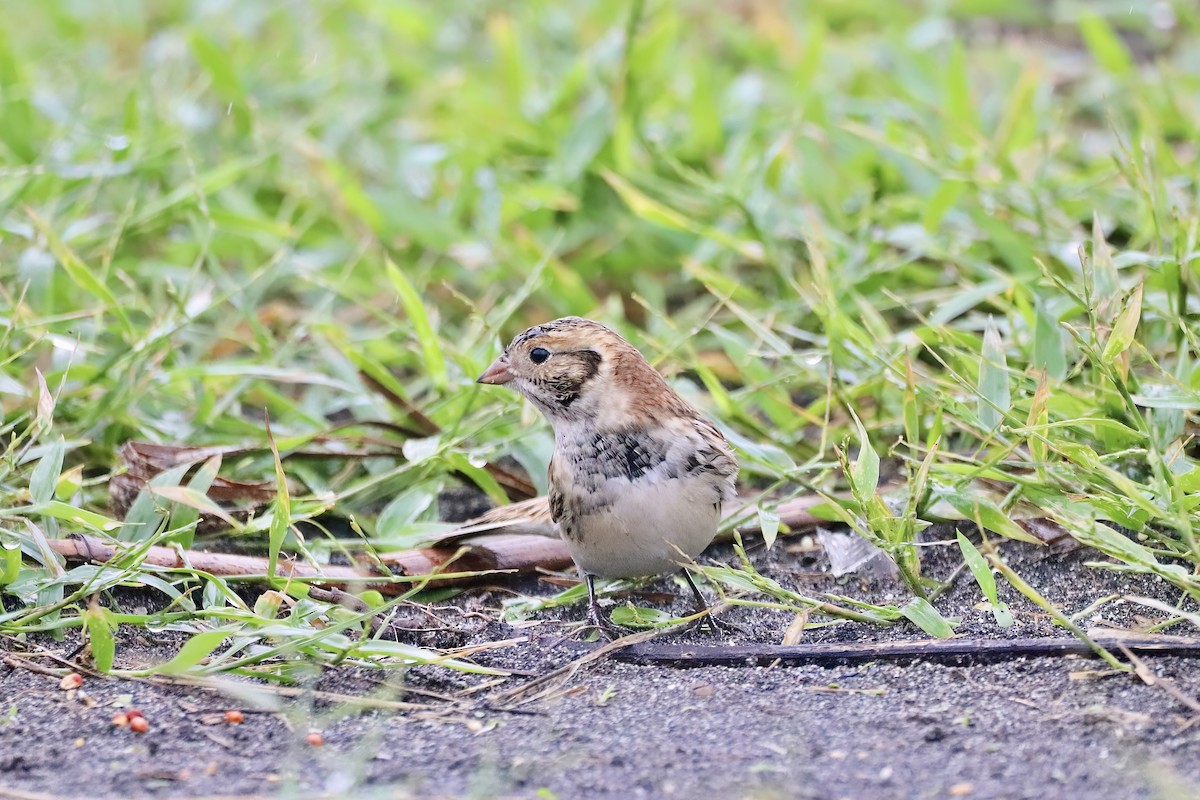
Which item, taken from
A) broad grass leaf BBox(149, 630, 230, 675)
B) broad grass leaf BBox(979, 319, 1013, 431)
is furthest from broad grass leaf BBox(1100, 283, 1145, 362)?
broad grass leaf BBox(149, 630, 230, 675)

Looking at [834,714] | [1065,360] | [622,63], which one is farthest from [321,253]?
[834,714]

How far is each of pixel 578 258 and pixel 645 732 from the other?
110 inches

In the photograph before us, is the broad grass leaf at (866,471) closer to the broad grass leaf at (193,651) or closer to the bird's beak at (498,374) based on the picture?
the bird's beak at (498,374)

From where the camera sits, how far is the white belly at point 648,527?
10.7ft

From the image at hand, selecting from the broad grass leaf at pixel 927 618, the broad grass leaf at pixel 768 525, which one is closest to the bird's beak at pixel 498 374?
the broad grass leaf at pixel 768 525

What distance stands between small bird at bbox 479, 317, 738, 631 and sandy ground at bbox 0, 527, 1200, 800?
27 cm

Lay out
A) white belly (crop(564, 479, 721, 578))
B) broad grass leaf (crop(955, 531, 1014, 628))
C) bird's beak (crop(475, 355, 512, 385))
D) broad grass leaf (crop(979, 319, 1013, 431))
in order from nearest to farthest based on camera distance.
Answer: broad grass leaf (crop(955, 531, 1014, 628)), white belly (crop(564, 479, 721, 578)), broad grass leaf (crop(979, 319, 1013, 431)), bird's beak (crop(475, 355, 512, 385))

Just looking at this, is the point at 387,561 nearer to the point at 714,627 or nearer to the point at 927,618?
the point at 714,627

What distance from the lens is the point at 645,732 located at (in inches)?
107

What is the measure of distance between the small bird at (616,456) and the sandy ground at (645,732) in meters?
0.27

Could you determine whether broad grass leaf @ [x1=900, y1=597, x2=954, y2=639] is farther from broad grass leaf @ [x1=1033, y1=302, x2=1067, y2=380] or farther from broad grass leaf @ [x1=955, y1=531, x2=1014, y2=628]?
broad grass leaf @ [x1=1033, y1=302, x2=1067, y2=380]

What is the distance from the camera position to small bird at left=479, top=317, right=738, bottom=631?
3271 millimetres

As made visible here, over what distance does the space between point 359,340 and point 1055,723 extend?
8.13 ft

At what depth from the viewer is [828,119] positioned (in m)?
5.60
